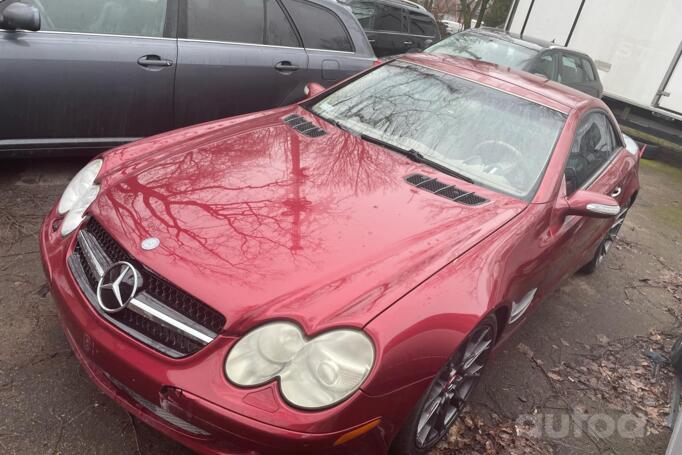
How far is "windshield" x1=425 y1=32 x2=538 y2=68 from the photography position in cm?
727

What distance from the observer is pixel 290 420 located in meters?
1.58

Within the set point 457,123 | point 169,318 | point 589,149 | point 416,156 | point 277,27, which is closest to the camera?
point 169,318

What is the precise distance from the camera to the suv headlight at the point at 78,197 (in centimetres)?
224

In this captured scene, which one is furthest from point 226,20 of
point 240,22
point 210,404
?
point 210,404

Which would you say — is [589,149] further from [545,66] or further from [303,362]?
[545,66]

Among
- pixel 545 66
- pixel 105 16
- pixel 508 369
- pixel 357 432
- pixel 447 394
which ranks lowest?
pixel 508 369

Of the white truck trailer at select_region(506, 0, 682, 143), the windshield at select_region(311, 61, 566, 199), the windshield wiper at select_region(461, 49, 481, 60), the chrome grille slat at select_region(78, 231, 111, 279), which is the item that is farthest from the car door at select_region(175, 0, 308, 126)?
the white truck trailer at select_region(506, 0, 682, 143)

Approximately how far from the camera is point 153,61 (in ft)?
12.4

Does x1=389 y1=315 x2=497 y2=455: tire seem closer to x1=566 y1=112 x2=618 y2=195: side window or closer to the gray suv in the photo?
x1=566 y1=112 x2=618 y2=195: side window

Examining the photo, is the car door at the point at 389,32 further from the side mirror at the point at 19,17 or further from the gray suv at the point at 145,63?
the side mirror at the point at 19,17

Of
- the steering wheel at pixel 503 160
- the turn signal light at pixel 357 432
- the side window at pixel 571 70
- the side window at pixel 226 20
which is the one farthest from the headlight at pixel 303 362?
the side window at pixel 571 70

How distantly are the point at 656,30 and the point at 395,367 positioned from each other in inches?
347

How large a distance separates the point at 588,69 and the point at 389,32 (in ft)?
10.7

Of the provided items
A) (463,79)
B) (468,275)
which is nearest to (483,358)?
(468,275)
